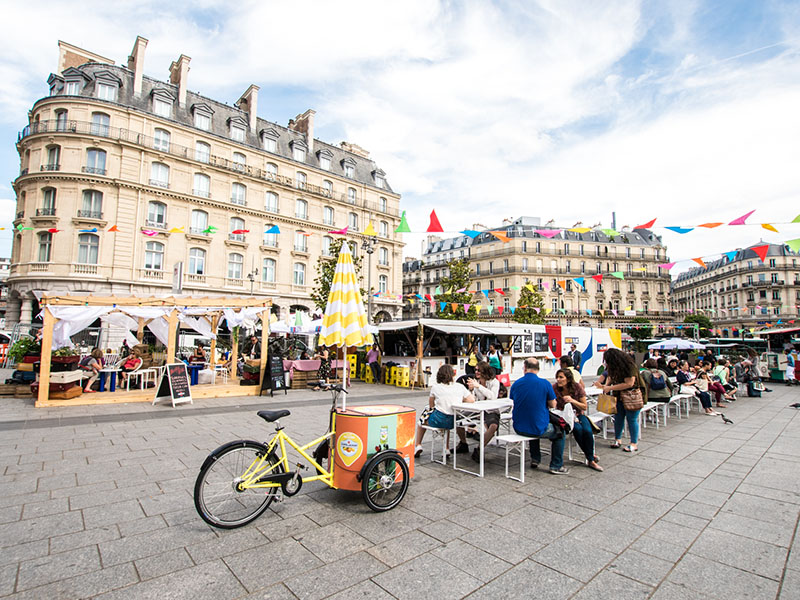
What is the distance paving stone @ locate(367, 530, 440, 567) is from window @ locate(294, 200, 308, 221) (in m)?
34.1

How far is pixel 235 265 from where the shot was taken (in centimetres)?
3177

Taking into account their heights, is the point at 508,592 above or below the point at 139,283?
below

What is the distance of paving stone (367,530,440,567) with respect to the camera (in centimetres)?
322

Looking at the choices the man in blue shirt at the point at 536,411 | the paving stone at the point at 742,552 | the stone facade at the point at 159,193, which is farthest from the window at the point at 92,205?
the paving stone at the point at 742,552

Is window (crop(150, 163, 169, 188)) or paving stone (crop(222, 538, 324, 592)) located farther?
window (crop(150, 163, 169, 188))

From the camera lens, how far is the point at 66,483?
4.71m

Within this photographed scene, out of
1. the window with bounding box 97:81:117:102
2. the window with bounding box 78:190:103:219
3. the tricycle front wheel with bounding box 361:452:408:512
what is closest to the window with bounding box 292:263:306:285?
the window with bounding box 78:190:103:219

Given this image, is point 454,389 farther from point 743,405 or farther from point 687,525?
point 743,405

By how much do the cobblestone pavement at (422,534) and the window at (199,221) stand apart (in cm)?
2649

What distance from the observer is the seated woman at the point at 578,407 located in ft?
18.7

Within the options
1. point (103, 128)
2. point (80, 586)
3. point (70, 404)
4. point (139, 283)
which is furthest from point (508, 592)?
point (103, 128)

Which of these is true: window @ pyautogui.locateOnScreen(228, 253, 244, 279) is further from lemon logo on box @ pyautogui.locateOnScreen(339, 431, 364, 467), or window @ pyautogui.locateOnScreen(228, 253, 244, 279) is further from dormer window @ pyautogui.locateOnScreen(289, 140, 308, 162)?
lemon logo on box @ pyautogui.locateOnScreen(339, 431, 364, 467)

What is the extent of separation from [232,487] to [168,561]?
2.46 feet

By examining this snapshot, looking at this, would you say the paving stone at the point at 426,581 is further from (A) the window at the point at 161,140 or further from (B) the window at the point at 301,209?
(B) the window at the point at 301,209
